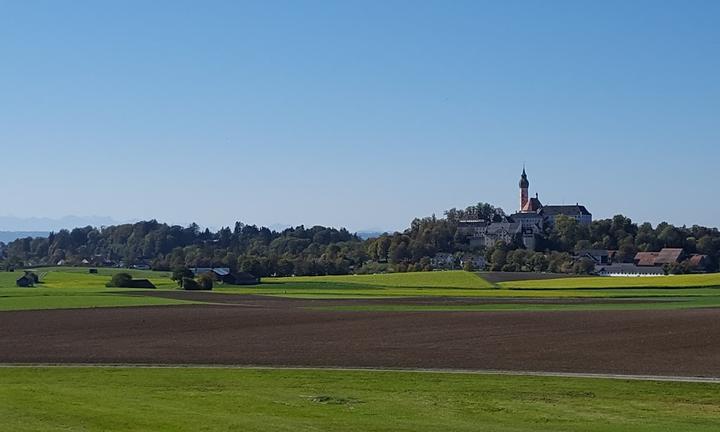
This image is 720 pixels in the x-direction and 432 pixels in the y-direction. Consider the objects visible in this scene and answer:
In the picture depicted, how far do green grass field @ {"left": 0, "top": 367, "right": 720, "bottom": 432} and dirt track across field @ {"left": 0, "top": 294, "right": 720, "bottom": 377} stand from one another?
454 cm

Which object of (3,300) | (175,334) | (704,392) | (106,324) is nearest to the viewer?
(704,392)

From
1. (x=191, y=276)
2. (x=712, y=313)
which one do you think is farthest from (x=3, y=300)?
(x=712, y=313)

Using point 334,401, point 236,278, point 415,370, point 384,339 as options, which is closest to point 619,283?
point 236,278

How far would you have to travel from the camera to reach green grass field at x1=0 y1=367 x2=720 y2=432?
85.4 feet

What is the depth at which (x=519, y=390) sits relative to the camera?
34750mm

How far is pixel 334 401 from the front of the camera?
31656mm

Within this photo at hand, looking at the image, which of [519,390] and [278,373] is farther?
[278,373]

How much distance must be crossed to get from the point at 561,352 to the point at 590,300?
45879mm

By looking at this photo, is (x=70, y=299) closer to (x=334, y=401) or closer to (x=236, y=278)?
(x=236, y=278)

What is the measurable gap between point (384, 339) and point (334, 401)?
2216 centimetres

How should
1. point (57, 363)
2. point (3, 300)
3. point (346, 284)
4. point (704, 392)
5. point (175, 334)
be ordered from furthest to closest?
point (346, 284) < point (3, 300) < point (175, 334) < point (57, 363) < point (704, 392)

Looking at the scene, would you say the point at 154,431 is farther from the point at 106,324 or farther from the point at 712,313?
the point at 712,313

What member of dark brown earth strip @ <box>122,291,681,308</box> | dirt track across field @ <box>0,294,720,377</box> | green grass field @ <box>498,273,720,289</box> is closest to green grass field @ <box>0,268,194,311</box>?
dark brown earth strip @ <box>122,291,681,308</box>

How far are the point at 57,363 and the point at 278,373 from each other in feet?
32.9
